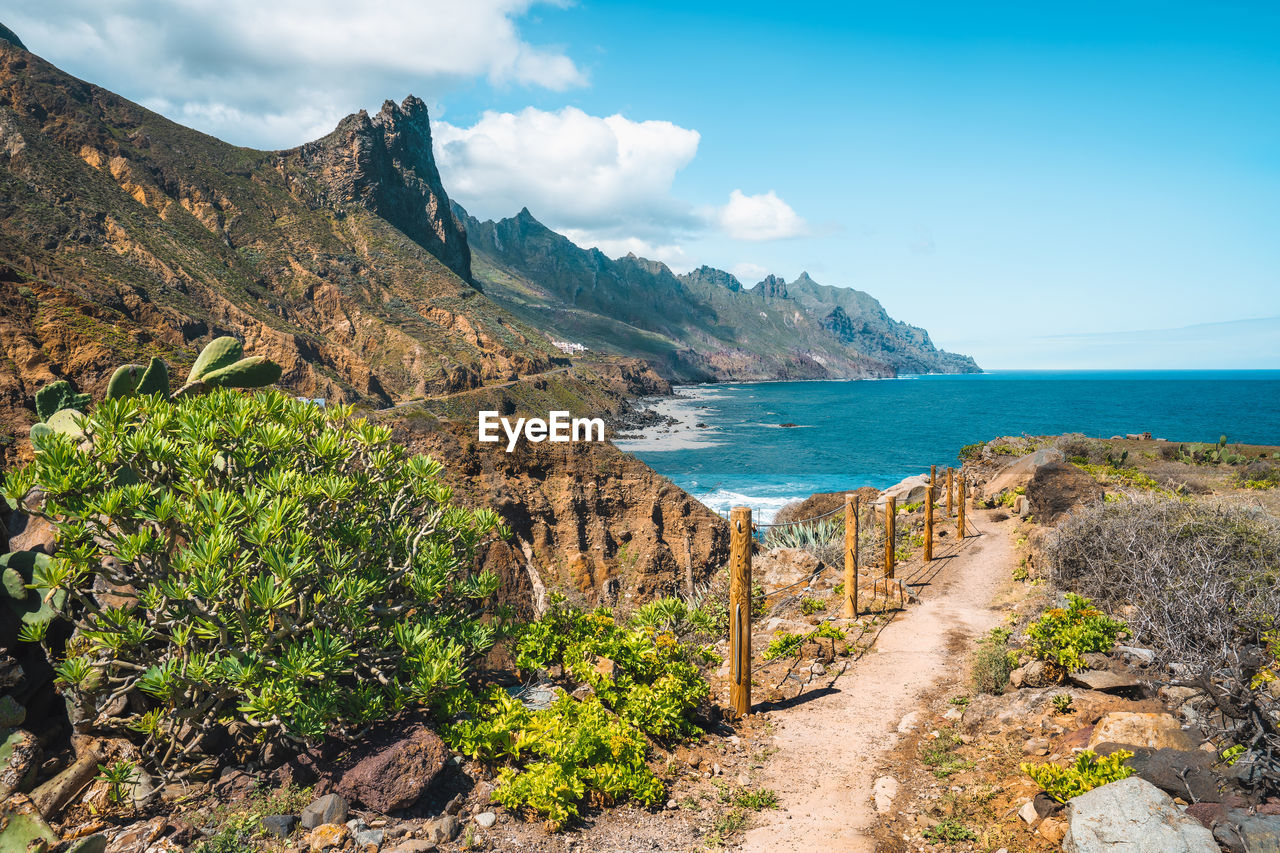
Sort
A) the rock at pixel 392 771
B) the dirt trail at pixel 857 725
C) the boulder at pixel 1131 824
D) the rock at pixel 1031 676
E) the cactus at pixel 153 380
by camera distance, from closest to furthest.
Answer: the boulder at pixel 1131 824 < the rock at pixel 392 771 < the dirt trail at pixel 857 725 < the cactus at pixel 153 380 < the rock at pixel 1031 676

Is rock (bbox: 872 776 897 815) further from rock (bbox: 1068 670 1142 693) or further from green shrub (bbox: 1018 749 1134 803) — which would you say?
rock (bbox: 1068 670 1142 693)

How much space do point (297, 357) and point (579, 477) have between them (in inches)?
1806

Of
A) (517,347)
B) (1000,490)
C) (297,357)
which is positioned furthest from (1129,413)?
(297,357)

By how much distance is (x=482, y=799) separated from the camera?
4820mm

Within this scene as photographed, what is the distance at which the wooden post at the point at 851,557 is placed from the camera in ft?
32.2

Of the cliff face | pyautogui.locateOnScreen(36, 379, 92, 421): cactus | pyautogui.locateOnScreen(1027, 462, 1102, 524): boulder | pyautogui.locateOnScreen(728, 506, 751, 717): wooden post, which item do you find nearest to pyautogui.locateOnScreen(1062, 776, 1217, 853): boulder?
pyautogui.locateOnScreen(728, 506, 751, 717): wooden post

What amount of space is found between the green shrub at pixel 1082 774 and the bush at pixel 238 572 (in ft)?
13.8

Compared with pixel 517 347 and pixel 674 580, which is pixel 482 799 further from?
pixel 517 347

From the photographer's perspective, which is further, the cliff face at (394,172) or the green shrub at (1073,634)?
the cliff face at (394,172)

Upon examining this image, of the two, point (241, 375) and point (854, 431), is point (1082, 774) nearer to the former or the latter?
point (241, 375)

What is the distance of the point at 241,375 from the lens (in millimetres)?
6047

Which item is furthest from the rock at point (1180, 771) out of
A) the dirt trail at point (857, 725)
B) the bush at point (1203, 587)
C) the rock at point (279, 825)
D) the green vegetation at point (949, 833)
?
the rock at point (279, 825)

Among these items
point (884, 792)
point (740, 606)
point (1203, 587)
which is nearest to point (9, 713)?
point (740, 606)

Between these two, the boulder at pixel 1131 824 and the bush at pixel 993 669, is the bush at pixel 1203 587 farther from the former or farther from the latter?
the bush at pixel 993 669
